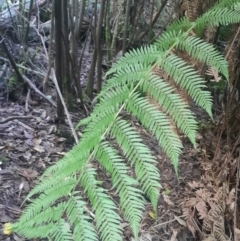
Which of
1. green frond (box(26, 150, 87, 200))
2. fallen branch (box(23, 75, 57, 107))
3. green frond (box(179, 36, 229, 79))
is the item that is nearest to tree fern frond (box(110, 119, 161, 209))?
green frond (box(26, 150, 87, 200))

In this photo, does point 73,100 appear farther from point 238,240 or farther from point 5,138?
point 238,240

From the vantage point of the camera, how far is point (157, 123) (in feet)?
4.25

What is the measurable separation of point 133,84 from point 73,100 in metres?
1.36

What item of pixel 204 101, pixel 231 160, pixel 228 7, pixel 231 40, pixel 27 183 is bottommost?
pixel 27 183

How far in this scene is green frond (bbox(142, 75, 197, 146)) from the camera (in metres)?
1.31

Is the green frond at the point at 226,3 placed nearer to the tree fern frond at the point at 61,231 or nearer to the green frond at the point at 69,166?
the green frond at the point at 69,166

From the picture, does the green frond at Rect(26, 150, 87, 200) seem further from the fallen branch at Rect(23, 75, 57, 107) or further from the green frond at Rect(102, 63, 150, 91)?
the fallen branch at Rect(23, 75, 57, 107)

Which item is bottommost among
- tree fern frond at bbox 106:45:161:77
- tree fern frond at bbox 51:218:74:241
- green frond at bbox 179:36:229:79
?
tree fern frond at bbox 51:218:74:241

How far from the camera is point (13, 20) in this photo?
3293 mm

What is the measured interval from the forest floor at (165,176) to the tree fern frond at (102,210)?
852 mm

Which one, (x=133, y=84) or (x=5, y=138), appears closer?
(x=133, y=84)

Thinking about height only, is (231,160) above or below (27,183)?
above

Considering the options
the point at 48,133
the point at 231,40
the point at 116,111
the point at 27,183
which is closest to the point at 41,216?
the point at 116,111

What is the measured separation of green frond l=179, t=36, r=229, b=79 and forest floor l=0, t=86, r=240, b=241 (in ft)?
2.65
